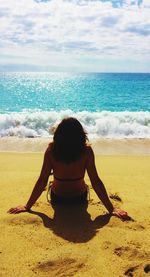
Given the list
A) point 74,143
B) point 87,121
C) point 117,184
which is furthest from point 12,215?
point 87,121

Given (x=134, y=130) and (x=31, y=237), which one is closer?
(x=31, y=237)

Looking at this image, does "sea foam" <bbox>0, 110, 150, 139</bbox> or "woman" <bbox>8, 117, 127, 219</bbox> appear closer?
"woman" <bbox>8, 117, 127, 219</bbox>

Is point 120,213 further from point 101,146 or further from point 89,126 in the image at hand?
point 89,126

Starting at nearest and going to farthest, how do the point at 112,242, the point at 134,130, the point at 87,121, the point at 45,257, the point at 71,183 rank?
the point at 45,257 → the point at 112,242 → the point at 71,183 → the point at 134,130 → the point at 87,121

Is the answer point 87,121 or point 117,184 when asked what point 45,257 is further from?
point 87,121

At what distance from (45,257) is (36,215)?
30.0 inches

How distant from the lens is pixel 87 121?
49.6 ft

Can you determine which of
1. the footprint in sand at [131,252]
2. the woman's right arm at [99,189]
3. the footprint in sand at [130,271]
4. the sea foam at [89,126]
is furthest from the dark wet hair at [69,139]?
the sea foam at [89,126]

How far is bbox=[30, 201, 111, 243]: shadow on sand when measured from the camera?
2998mm

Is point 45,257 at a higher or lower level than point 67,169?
lower

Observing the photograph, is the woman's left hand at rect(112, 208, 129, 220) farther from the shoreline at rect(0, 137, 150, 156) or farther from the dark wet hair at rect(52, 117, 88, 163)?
the shoreline at rect(0, 137, 150, 156)

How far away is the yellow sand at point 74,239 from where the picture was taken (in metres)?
2.49

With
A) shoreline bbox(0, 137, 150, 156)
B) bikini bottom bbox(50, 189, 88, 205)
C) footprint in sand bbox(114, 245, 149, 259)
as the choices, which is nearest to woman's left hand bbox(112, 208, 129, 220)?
bikini bottom bbox(50, 189, 88, 205)

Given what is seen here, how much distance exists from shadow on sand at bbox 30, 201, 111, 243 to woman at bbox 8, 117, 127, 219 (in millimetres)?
102
